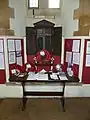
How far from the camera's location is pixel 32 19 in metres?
4.21

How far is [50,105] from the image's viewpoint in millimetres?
4191

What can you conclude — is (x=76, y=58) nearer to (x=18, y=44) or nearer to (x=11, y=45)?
(x=18, y=44)

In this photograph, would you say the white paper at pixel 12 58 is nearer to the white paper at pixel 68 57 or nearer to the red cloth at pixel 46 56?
the red cloth at pixel 46 56

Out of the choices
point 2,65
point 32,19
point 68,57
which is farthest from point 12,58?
point 68,57

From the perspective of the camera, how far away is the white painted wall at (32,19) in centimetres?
416

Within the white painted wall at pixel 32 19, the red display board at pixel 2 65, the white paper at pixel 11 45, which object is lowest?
the red display board at pixel 2 65

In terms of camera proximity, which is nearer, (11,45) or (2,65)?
(11,45)

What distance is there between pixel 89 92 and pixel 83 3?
221 cm

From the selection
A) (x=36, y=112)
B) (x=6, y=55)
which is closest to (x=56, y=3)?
(x=6, y=55)

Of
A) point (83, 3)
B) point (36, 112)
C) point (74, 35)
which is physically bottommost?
point (36, 112)

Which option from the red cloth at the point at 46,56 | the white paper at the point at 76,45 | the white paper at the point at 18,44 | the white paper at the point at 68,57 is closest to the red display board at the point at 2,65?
the white paper at the point at 18,44

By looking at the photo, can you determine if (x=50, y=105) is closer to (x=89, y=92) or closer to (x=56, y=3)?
(x=89, y=92)

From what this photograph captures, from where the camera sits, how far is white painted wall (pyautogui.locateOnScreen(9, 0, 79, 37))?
416 centimetres

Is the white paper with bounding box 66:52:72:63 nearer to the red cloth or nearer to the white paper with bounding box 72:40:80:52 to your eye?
the white paper with bounding box 72:40:80:52
